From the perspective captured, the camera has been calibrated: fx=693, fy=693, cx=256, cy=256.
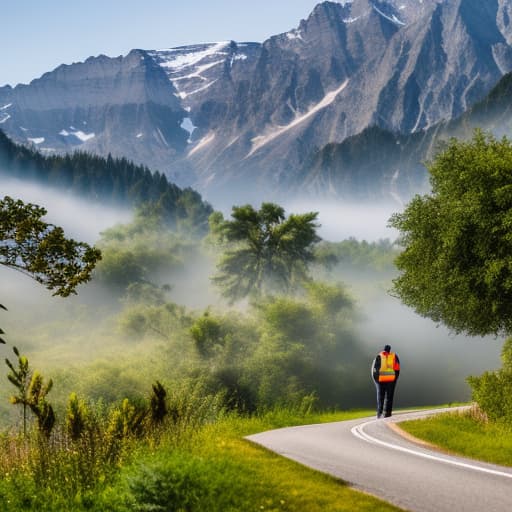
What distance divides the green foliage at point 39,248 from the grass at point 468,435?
11.1m

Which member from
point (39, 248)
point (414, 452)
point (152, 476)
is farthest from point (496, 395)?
point (39, 248)

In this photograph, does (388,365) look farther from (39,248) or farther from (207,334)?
(207,334)

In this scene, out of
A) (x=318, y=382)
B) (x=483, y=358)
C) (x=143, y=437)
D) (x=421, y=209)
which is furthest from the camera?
(x=483, y=358)

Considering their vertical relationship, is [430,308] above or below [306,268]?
below

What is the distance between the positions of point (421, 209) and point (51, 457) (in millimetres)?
20382

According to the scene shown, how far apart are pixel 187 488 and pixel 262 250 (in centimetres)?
7257

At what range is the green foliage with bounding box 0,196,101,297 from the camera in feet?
55.2

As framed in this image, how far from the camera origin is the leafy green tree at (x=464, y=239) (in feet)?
86.7

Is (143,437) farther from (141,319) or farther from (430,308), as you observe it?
(141,319)

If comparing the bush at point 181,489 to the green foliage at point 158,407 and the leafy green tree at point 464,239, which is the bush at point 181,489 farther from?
the leafy green tree at point 464,239

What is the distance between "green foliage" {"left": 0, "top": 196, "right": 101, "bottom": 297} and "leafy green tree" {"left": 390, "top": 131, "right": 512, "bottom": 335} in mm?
→ 15284

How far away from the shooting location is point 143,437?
16.4 metres

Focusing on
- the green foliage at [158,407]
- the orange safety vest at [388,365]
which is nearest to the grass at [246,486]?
the green foliage at [158,407]

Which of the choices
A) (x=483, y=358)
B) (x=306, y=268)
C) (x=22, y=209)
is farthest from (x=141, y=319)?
(x=22, y=209)
